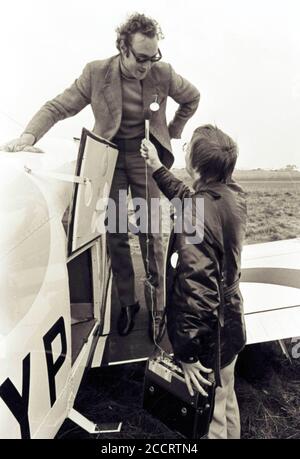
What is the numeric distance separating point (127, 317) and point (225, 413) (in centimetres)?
68

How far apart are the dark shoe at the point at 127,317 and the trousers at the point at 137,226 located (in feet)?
0.31

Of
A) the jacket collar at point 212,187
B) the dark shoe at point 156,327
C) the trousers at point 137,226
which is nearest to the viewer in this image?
the jacket collar at point 212,187

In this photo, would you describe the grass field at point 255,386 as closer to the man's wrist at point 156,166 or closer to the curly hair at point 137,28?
the man's wrist at point 156,166

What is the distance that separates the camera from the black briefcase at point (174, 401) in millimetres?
1626

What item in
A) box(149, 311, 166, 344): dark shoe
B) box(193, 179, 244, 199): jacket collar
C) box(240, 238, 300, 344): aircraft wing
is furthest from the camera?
box(240, 238, 300, 344): aircraft wing

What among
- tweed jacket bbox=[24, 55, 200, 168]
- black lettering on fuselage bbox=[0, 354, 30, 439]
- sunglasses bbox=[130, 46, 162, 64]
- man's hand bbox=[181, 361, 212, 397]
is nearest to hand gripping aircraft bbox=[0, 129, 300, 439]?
black lettering on fuselage bbox=[0, 354, 30, 439]

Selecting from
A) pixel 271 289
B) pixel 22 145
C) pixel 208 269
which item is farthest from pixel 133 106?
pixel 271 289

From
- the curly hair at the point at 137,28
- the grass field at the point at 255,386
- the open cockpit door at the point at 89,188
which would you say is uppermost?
the curly hair at the point at 137,28

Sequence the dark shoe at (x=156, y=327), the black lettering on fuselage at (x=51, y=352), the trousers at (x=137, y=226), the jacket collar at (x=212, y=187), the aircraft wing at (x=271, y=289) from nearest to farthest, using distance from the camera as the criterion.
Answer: the black lettering on fuselage at (x=51, y=352) < the jacket collar at (x=212, y=187) < the trousers at (x=137, y=226) < the dark shoe at (x=156, y=327) < the aircraft wing at (x=271, y=289)

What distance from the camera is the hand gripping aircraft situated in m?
1.22

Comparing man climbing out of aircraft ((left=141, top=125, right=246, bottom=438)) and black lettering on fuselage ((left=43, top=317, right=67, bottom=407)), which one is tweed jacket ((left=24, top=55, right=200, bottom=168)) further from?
black lettering on fuselage ((left=43, top=317, right=67, bottom=407))

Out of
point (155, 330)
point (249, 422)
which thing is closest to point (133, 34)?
point (155, 330)

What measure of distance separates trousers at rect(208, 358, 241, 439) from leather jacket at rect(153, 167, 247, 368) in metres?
0.10

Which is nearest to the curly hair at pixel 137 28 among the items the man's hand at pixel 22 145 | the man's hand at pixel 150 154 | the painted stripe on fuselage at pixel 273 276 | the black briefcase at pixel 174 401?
the man's hand at pixel 150 154
